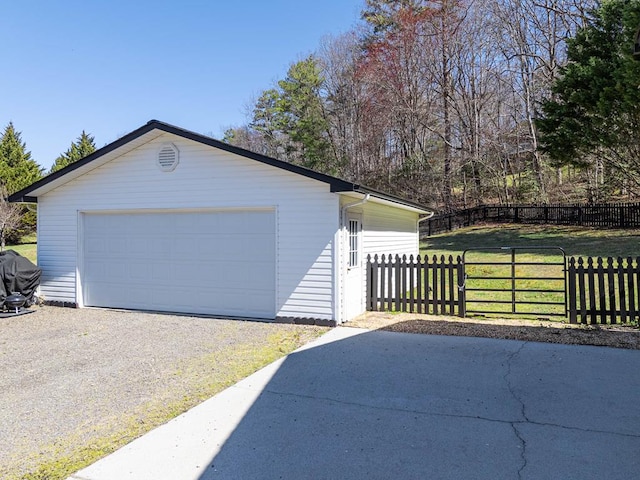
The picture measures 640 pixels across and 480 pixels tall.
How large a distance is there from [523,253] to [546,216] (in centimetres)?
848

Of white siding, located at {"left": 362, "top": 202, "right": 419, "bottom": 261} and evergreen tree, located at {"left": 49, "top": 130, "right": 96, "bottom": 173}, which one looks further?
evergreen tree, located at {"left": 49, "top": 130, "right": 96, "bottom": 173}

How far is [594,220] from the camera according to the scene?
20375 millimetres

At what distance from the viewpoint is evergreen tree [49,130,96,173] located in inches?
1348

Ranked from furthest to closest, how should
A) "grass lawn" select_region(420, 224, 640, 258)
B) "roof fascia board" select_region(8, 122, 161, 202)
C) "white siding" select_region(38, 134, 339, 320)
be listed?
"grass lawn" select_region(420, 224, 640, 258), "roof fascia board" select_region(8, 122, 161, 202), "white siding" select_region(38, 134, 339, 320)

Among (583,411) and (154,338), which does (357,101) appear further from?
(583,411)

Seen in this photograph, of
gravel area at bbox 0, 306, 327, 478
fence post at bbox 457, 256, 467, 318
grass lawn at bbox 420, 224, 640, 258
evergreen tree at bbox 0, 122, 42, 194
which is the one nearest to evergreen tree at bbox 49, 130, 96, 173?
evergreen tree at bbox 0, 122, 42, 194

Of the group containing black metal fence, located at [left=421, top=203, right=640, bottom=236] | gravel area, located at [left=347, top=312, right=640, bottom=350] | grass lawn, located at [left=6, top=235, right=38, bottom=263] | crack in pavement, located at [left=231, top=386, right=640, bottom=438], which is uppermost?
black metal fence, located at [left=421, top=203, right=640, bottom=236]

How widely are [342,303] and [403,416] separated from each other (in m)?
3.85

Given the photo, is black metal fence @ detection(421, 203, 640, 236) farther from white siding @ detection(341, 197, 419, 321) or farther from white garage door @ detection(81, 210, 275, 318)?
white garage door @ detection(81, 210, 275, 318)

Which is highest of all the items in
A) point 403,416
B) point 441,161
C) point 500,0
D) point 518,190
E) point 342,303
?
point 500,0

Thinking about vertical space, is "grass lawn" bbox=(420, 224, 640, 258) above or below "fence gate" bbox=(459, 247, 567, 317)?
above

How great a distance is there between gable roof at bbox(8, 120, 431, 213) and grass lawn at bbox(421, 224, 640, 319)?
2.73 metres

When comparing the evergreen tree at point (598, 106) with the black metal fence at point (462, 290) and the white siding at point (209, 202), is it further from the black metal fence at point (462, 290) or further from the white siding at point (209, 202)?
the white siding at point (209, 202)

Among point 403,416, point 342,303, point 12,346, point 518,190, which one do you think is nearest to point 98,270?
point 12,346
